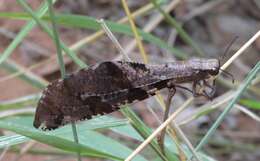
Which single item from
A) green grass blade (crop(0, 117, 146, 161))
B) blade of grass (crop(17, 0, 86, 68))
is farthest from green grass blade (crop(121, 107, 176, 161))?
blade of grass (crop(17, 0, 86, 68))

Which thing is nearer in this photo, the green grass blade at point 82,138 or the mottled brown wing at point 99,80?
the green grass blade at point 82,138

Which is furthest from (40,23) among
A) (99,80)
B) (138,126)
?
(138,126)

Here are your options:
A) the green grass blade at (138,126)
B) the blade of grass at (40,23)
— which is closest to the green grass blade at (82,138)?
the green grass blade at (138,126)

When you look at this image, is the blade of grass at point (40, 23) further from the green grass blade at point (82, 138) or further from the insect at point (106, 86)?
the green grass blade at point (82, 138)

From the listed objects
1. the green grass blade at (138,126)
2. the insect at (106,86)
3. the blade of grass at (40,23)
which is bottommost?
the green grass blade at (138,126)

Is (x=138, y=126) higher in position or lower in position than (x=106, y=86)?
lower

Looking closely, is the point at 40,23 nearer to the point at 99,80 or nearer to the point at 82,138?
the point at 99,80

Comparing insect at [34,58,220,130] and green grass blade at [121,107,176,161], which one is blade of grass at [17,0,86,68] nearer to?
insect at [34,58,220,130]

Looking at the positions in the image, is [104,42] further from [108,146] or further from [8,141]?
[8,141]
